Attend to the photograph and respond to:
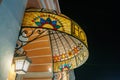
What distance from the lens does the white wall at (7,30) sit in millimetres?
2738

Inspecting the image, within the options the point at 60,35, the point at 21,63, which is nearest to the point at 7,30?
the point at 21,63

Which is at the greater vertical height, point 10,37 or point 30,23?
point 30,23

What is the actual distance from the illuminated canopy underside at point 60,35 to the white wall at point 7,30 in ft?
2.15

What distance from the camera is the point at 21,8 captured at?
346 cm

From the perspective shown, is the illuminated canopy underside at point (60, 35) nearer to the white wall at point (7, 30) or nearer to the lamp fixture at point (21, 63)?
the lamp fixture at point (21, 63)

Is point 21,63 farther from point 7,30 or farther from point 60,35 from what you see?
point 60,35

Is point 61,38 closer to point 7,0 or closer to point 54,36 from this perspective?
point 54,36

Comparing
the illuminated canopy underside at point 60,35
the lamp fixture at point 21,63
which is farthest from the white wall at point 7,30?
the lamp fixture at point 21,63

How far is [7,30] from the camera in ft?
9.52

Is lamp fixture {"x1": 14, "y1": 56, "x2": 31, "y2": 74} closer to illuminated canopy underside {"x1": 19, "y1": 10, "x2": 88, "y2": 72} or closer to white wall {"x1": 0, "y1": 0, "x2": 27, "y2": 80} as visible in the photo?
illuminated canopy underside {"x1": 19, "y1": 10, "x2": 88, "y2": 72}

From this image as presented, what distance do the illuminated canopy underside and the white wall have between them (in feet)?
2.15

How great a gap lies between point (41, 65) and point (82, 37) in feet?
8.55

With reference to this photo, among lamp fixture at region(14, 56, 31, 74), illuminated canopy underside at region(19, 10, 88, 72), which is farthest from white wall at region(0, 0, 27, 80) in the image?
lamp fixture at region(14, 56, 31, 74)

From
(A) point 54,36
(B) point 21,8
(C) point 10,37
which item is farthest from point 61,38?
(C) point 10,37
